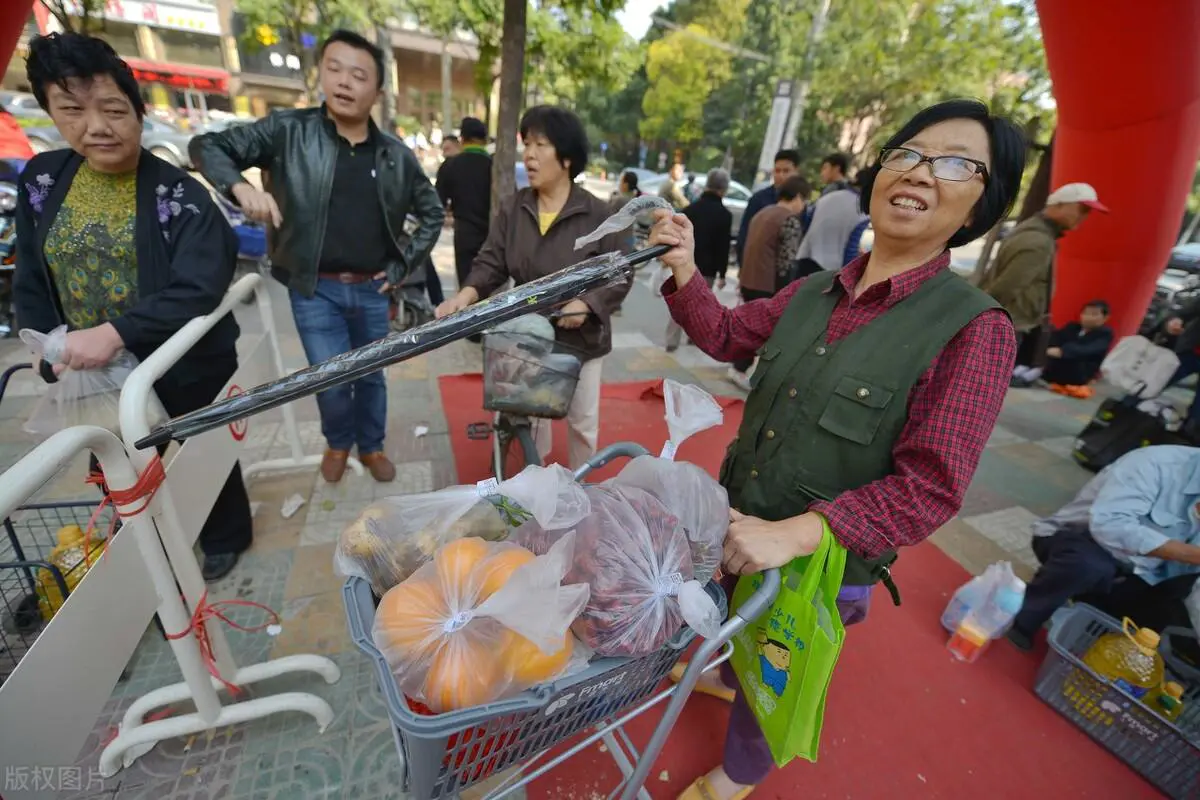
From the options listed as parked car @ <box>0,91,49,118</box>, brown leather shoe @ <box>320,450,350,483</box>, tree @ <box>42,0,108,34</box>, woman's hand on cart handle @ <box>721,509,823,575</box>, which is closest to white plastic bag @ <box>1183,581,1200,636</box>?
woman's hand on cart handle @ <box>721,509,823,575</box>

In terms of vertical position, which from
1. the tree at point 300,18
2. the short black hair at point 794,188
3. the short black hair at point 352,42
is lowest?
the short black hair at point 794,188

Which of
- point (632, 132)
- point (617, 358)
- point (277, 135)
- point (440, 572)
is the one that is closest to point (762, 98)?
point (632, 132)

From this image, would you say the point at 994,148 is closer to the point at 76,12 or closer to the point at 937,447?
the point at 937,447

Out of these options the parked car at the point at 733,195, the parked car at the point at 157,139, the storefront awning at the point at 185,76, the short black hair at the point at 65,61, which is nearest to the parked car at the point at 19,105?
the parked car at the point at 157,139

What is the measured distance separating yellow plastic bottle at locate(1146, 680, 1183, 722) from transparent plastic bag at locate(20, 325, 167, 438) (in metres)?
3.67

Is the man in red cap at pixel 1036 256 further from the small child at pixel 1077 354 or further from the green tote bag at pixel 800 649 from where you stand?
the green tote bag at pixel 800 649

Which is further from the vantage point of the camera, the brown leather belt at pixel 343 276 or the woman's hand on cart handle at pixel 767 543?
the brown leather belt at pixel 343 276

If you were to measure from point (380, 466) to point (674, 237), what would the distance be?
2.40 m

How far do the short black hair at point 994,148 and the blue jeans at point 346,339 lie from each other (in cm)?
247

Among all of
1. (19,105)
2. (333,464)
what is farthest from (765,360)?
(19,105)

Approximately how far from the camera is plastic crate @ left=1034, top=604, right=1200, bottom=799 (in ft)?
6.48

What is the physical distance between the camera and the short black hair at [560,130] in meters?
2.32

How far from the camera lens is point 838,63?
1742cm

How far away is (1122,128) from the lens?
5.20 metres
